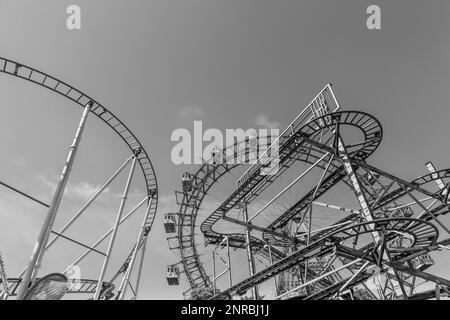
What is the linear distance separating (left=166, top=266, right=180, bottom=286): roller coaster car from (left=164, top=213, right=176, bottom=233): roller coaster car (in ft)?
10.9

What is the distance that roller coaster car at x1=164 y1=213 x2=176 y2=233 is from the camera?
22391mm

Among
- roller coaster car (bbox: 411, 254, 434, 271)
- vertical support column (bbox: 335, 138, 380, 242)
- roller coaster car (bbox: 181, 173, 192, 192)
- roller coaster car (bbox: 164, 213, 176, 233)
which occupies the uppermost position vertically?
roller coaster car (bbox: 181, 173, 192, 192)

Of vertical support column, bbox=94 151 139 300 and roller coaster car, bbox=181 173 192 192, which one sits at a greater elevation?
roller coaster car, bbox=181 173 192 192

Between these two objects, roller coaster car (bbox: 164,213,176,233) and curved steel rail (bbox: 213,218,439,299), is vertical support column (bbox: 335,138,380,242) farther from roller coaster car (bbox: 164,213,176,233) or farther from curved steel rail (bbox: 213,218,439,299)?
roller coaster car (bbox: 164,213,176,233)

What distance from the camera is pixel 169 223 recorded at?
2236 cm

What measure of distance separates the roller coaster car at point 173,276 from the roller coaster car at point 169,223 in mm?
3322

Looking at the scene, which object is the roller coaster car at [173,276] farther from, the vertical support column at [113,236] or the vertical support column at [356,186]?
the vertical support column at [356,186]

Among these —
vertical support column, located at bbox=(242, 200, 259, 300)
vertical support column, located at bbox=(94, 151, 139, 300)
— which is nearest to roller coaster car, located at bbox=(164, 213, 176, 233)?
vertical support column, located at bbox=(242, 200, 259, 300)

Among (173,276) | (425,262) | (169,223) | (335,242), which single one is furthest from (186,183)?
(425,262)

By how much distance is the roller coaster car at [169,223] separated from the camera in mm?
22391

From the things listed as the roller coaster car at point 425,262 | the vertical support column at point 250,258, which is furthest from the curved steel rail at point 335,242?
the roller coaster car at point 425,262

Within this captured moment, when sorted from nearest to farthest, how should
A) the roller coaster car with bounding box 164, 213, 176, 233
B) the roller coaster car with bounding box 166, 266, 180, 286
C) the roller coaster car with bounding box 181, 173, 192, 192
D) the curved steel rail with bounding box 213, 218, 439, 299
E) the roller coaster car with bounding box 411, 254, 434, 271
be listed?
the curved steel rail with bounding box 213, 218, 439, 299 < the roller coaster car with bounding box 411, 254, 434, 271 < the roller coaster car with bounding box 181, 173, 192, 192 < the roller coaster car with bounding box 164, 213, 176, 233 < the roller coaster car with bounding box 166, 266, 180, 286
